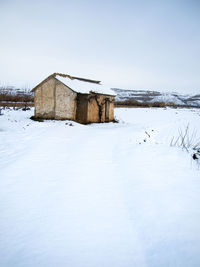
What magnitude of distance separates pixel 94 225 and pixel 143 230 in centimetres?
70

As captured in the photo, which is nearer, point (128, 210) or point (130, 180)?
point (128, 210)

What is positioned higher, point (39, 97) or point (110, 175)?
point (39, 97)

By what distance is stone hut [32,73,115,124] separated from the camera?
12.4 m

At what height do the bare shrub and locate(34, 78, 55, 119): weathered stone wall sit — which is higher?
locate(34, 78, 55, 119): weathered stone wall

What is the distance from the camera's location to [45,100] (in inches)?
523

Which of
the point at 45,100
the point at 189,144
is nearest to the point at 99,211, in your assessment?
the point at 189,144

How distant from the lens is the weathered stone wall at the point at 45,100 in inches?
513

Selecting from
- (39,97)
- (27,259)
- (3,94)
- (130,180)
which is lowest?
(27,259)

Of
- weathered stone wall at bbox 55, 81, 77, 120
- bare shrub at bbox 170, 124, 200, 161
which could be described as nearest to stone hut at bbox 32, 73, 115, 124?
weathered stone wall at bbox 55, 81, 77, 120

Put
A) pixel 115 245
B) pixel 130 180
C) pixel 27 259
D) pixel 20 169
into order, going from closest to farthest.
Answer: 1. pixel 27 259
2. pixel 115 245
3. pixel 130 180
4. pixel 20 169

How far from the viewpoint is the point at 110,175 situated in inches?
157

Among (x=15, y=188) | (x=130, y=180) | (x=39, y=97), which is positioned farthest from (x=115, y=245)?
(x=39, y=97)

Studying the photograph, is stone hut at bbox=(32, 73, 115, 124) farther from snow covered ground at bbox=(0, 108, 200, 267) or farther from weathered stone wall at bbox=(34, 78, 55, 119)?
snow covered ground at bbox=(0, 108, 200, 267)

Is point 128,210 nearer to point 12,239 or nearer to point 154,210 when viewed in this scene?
point 154,210
